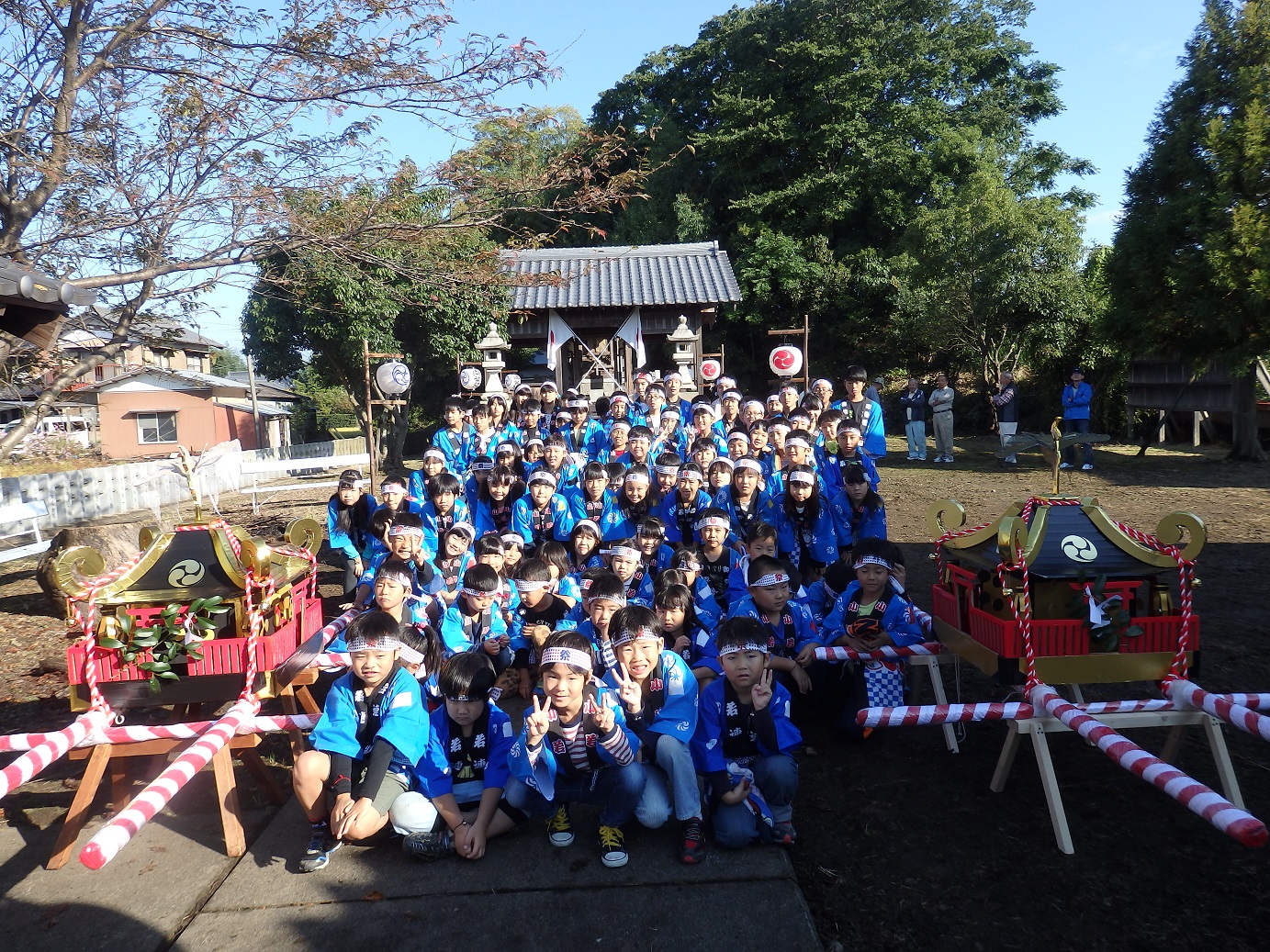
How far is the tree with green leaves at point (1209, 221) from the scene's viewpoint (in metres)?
12.5

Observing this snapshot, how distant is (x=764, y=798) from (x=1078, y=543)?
2.01 metres

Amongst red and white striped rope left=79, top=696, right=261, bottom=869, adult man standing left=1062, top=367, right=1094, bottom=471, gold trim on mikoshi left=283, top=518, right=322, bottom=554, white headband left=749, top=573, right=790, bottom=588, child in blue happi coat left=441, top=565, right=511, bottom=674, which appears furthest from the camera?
adult man standing left=1062, top=367, right=1094, bottom=471

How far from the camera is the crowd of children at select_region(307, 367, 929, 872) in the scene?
346 cm

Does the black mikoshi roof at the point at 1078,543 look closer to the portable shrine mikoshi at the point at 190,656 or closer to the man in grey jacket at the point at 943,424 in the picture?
the portable shrine mikoshi at the point at 190,656

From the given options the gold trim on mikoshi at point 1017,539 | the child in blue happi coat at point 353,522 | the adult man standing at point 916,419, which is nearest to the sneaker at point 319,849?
the gold trim on mikoshi at point 1017,539

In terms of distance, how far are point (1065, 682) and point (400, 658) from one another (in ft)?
9.99

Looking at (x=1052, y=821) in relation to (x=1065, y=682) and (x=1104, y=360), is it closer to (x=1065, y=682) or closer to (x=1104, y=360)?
(x=1065, y=682)

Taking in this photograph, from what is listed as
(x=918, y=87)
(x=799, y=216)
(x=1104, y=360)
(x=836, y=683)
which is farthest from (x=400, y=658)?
(x=918, y=87)

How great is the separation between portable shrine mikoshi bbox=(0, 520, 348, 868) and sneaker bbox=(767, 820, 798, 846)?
2184 mm

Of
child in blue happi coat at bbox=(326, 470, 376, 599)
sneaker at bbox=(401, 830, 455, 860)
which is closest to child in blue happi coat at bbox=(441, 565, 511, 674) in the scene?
sneaker at bbox=(401, 830, 455, 860)

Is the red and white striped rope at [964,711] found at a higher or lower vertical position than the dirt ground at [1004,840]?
higher

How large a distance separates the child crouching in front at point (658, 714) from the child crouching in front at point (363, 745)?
929 millimetres

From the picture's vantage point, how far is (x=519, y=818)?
11.8ft

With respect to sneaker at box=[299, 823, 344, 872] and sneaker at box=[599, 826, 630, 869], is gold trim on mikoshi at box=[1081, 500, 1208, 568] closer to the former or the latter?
sneaker at box=[599, 826, 630, 869]
